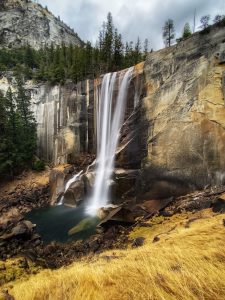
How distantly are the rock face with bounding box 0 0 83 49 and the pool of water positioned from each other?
65815 millimetres

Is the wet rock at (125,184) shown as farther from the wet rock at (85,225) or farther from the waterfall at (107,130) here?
the wet rock at (85,225)

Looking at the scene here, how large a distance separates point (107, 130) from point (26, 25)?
7105 centimetres

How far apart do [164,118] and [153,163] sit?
3.47 meters

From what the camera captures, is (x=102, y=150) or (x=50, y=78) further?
(x=50, y=78)

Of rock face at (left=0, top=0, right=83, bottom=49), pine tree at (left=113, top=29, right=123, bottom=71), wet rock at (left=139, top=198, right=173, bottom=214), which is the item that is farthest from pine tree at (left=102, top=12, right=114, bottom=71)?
rock face at (left=0, top=0, right=83, bottom=49)

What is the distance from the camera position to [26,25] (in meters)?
77.2

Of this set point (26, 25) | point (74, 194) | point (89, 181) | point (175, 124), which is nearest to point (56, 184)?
point (74, 194)

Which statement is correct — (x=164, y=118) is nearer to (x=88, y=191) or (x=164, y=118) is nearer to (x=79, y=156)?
(x=88, y=191)

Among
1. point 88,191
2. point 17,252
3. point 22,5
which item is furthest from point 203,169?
point 22,5

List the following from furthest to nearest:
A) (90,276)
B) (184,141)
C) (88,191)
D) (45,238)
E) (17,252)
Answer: (88,191)
(184,141)
(45,238)
(17,252)
(90,276)

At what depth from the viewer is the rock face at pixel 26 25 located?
241 feet

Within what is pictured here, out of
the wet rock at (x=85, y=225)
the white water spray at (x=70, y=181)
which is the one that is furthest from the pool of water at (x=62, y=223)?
the white water spray at (x=70, y=181)

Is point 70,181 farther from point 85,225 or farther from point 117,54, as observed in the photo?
point 117,54

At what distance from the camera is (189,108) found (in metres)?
16.7
